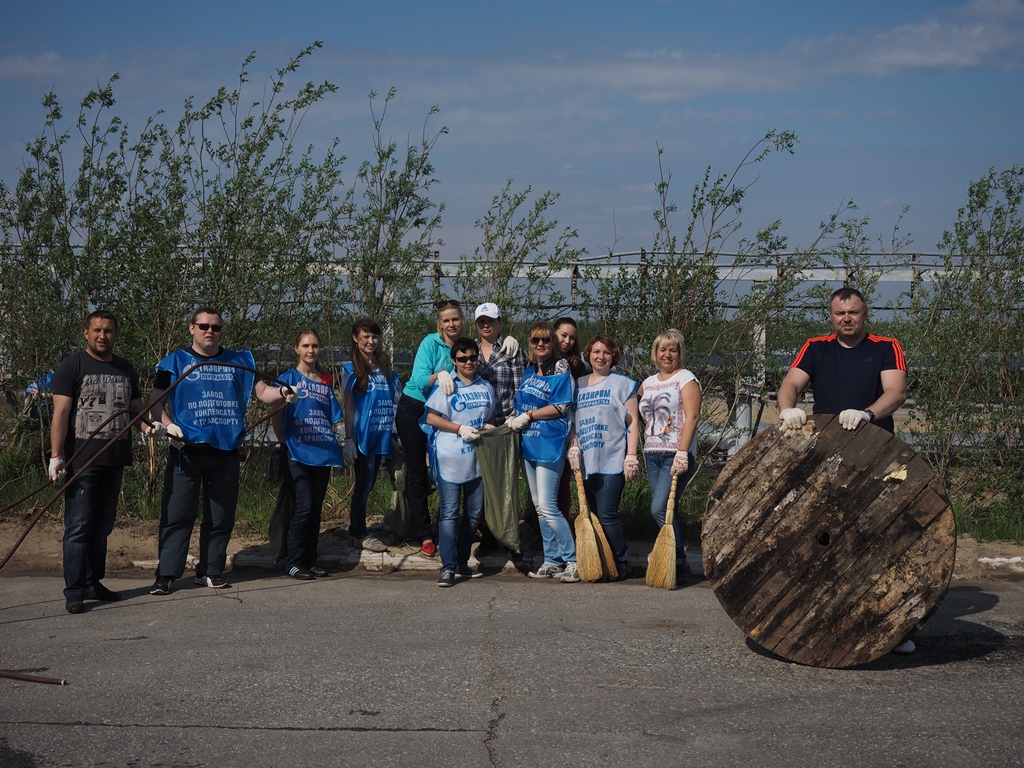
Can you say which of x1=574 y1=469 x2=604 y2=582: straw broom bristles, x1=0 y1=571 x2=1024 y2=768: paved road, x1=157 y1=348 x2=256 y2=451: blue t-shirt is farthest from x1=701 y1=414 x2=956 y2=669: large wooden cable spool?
x1=157 y1=348 x2=256 y2=451: blue t-shirt

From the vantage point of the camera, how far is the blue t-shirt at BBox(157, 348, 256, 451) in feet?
23.2

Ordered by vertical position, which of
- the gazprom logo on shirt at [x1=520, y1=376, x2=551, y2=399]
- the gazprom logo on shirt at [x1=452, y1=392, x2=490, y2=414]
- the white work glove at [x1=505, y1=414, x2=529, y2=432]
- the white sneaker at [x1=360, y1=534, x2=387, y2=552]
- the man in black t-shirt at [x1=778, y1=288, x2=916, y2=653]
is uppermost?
the man in black t-shirt at [x1=778, y1=288, x2=916, y2=653]

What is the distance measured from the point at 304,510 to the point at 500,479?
4.55 feet

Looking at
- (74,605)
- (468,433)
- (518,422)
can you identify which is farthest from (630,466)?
(74,605)

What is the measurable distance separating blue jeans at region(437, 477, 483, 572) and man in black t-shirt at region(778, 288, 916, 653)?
7.84 feet

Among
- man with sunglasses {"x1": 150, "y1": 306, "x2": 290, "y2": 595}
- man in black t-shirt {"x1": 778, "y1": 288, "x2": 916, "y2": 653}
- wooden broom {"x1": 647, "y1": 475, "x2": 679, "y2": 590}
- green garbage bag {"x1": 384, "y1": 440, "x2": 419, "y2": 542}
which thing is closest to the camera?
man in black t-shirt {"x1": 778, "y1": 288, "x2": 916, "y2": 653}

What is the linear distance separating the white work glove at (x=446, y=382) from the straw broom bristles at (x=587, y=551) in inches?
49.7

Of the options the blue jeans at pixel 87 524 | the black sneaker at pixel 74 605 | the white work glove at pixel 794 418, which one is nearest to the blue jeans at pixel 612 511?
the white work glove at pixel 794 418

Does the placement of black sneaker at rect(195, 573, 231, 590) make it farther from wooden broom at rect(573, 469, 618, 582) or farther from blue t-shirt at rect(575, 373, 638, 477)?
blue t-shirt at rect(575, 373, 638, 477)

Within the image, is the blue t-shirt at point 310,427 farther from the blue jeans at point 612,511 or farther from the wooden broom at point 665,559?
the wooden broom at point 665,559

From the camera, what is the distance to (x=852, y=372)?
5996mm

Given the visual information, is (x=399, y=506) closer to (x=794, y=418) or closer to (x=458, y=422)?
(x=458, y=422)

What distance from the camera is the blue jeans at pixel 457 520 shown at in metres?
7.30

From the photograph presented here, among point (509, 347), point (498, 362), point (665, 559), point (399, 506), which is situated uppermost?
point (509, 347)
